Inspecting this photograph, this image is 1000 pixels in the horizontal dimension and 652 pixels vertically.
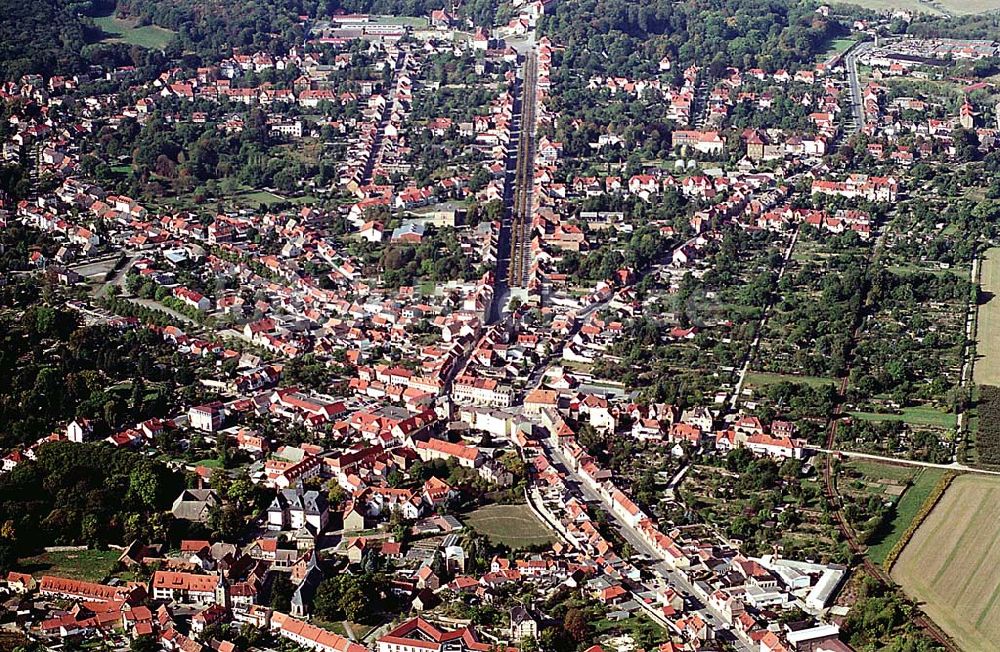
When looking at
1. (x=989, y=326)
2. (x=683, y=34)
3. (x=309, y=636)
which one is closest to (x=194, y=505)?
(x=309, y=636)

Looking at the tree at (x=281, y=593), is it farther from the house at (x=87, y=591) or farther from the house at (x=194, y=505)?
the house at (x=194, y=505)

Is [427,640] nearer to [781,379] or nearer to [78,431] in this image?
[78,431]

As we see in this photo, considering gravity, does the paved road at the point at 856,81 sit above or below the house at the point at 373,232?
above

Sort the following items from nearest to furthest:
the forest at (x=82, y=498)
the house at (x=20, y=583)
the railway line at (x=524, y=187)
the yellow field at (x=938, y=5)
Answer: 1. the house at (x=20, y=583)
2. the forest at (x=82, y=498)
3. the railway line at (x=524, y=187)
4. the yellow field at (x=938, y=5)

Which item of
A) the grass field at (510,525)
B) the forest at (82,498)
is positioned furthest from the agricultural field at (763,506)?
the forest at (82,498)

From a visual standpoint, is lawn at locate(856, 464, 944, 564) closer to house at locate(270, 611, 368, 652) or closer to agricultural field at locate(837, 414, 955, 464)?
agricultural field at locate(837, 414, 955, 464)

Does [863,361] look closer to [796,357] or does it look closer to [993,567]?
[796,357]
